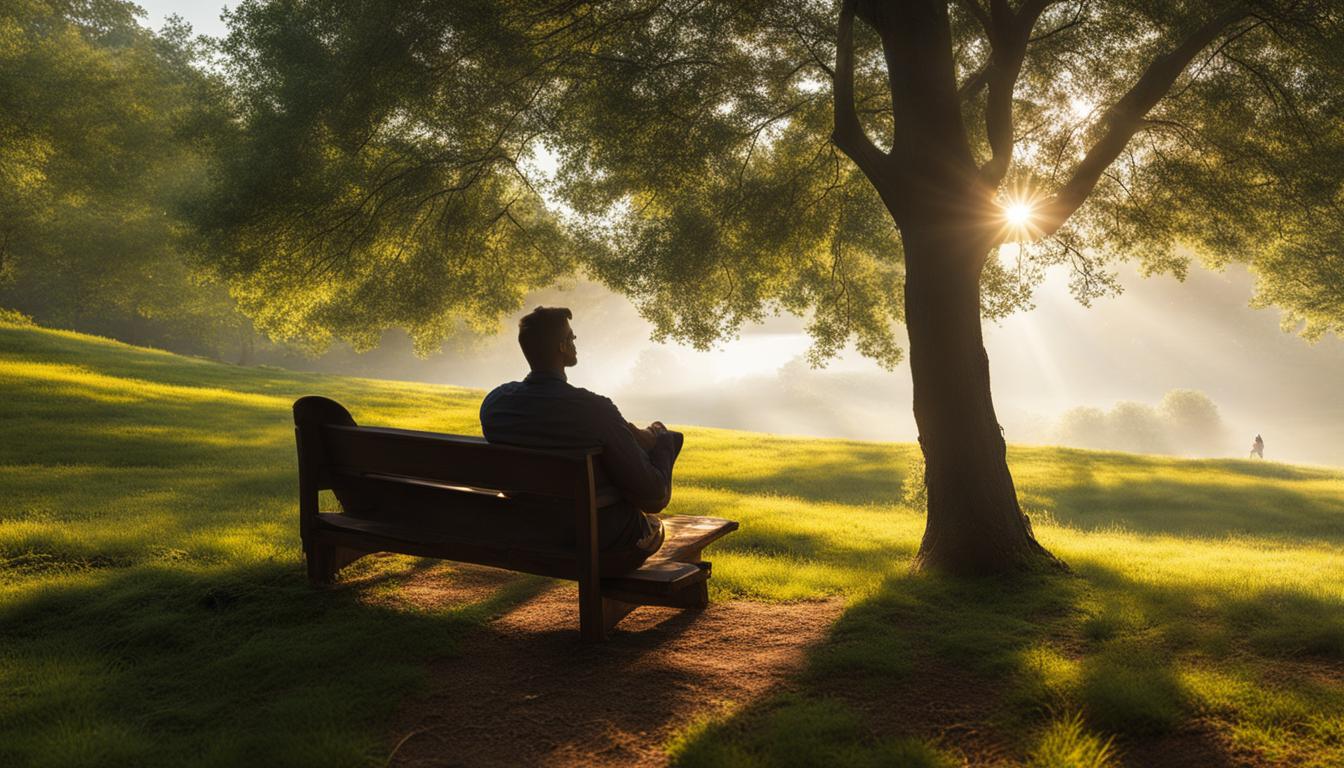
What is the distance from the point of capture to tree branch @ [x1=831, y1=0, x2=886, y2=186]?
7.85 meters

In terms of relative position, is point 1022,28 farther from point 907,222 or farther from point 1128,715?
point 1128,715

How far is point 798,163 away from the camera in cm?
1220

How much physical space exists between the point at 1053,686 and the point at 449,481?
12.1 ft

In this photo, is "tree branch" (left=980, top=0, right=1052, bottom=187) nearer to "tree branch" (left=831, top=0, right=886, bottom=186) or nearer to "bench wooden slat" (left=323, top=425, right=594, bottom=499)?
"tree branch" (left=831, top=0, right=886, bottom=186)

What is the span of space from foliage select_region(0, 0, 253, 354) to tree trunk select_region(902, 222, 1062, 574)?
14651 millimetres

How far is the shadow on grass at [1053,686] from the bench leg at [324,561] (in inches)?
143

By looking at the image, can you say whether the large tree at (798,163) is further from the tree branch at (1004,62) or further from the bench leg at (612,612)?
the bench leg at (612,612)

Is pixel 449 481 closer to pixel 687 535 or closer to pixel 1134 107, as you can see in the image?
pixel 687 535

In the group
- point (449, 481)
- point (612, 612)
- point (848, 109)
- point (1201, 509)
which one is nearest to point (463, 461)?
point (449, 481)

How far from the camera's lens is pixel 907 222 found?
7.77 metres

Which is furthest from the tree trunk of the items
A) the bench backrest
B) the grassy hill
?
the bench backrest

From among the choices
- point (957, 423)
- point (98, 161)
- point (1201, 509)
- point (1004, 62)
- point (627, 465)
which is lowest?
point (1201, 509)

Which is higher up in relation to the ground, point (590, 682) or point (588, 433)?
point (588, 433)

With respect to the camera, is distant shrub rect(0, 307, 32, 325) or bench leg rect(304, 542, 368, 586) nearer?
bench leg rect(304, 542, 368, 586)
